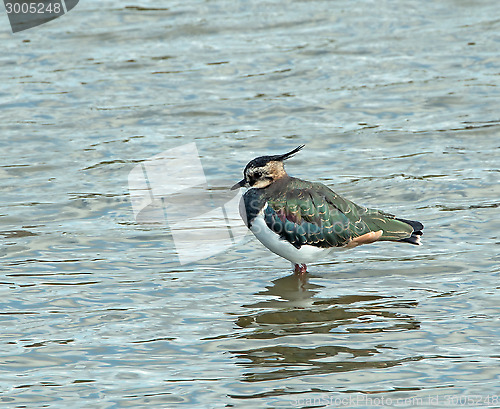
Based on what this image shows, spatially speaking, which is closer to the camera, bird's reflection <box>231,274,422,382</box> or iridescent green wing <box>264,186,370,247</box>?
bird's reflection <box>231,274,422,382</box>

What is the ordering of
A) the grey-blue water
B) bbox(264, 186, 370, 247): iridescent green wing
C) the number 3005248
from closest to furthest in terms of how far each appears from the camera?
the grey-blue water → bbox(264, 186, 370, 247): iridescent green wing → the number 3005248

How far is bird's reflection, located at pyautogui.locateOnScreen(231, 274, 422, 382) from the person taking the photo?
7.43 m

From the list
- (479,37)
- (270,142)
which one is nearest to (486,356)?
(270,142)

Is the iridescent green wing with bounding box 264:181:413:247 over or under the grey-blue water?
over

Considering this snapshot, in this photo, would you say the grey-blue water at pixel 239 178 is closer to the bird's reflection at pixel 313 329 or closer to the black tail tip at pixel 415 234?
the bird's reflection at pixel 313 329

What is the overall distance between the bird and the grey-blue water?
0.40m

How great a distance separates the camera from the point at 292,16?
1950 centimetres

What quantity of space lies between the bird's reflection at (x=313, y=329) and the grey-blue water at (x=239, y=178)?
0.08ft

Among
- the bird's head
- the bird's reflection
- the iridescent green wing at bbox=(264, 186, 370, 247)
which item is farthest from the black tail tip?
the bird's head

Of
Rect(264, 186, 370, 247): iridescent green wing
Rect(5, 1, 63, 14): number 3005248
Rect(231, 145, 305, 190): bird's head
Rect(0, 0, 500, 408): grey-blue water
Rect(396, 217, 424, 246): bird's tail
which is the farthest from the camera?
Rect(5, 1, 63, 14): number 3005248

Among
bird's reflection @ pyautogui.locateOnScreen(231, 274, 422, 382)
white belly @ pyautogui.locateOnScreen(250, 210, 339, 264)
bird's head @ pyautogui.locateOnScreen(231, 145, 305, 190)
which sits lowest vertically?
bird's reflection @ pyautogui.locateOnScreen(231, 274, 422, 382)

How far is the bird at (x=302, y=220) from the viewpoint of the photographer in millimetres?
9117

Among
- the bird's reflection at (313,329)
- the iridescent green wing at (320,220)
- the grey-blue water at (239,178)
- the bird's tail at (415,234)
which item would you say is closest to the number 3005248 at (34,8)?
the grey-blue water at (239,178)

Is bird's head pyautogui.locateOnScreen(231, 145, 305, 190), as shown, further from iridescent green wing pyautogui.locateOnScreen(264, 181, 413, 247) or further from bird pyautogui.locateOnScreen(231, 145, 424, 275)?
iridescent green wing pyautogui.locateOnScreen(264, 181, 413, 247)
